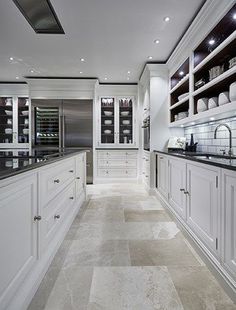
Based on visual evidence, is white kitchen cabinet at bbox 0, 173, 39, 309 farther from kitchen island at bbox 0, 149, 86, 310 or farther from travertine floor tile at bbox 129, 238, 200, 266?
travertine floor tile at bbox 129, 238, 200, 266

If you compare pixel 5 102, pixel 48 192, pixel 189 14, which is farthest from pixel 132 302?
pixel 5 102

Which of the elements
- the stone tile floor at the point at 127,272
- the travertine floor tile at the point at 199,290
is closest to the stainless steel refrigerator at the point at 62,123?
the stone tile floor at the point at 127,272

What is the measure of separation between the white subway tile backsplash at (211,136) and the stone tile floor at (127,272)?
3.91 ft

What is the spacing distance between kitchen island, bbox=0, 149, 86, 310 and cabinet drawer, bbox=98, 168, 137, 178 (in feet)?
12.2

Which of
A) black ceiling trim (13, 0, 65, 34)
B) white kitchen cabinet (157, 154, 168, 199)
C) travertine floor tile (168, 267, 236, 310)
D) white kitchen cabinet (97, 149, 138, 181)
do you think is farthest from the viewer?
white kitchen cabinet (97, 149, 138, 181)

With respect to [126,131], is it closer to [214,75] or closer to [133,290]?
[214,75]

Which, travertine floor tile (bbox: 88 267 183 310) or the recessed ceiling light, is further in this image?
the recessed ceiling light

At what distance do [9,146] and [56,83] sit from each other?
81.9 inches

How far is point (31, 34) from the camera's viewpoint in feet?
10.8

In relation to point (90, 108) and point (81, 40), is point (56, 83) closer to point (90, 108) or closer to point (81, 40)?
point (90, 108)

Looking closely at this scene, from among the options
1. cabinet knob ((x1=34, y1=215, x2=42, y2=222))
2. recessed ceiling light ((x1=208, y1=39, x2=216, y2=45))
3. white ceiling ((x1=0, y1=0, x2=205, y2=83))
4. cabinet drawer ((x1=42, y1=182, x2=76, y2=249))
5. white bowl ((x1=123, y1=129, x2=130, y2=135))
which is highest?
white ceiling ((x1=0, y1=0, x2=205, y2=83))

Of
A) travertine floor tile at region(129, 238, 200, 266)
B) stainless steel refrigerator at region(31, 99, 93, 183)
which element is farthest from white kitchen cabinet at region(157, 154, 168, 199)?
stainless steel refrigerator at region(31, 99, 93, 183)

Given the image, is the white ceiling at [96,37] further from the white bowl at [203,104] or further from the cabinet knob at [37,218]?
the cabinet knob at [37,218]

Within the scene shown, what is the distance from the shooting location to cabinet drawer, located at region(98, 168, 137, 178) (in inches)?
228
